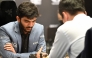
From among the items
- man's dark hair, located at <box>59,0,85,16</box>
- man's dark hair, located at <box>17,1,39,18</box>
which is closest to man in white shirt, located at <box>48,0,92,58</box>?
man's dark hair, located at <box>59,0,85,16</box>

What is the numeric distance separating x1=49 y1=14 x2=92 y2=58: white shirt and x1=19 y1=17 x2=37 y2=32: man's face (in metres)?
0.82

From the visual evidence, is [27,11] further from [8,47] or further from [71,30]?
[71,30]

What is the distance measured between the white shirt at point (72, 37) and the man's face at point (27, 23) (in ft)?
2.70

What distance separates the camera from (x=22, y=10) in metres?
2.35

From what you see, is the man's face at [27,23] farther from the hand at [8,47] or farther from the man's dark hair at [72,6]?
the man's dark hair at [72,6]

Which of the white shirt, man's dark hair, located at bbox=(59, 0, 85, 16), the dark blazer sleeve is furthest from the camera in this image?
the dark blazer sleeve

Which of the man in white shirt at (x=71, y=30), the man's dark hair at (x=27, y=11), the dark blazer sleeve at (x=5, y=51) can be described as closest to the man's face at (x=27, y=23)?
the man's dark hair at (x=27, y=11)

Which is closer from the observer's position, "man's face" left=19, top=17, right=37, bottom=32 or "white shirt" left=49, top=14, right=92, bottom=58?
"white shirt" left=49, top=14, right=92, bottom=58

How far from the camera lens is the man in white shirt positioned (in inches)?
59.4

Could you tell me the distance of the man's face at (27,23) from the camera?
2.34m

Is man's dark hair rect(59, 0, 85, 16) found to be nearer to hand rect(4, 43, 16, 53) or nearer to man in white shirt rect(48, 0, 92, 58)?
man in white shirt rect(48, 0, 92, 58)

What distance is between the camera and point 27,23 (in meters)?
2.35

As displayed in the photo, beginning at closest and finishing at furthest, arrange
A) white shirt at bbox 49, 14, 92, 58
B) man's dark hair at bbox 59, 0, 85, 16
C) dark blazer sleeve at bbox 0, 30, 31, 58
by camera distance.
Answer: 1. white shirt at bbox 49, 14, 92, 58
2. man's dark hair at bbox 59, 0, 85, 16
3. dark blazer sleeve at bbox 0, 30, 31, 58

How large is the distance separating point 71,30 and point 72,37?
0.05 m
